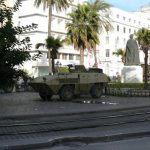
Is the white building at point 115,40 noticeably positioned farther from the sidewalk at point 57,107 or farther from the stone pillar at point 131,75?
the sidewalk at point 57,107

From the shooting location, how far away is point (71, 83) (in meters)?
25.6

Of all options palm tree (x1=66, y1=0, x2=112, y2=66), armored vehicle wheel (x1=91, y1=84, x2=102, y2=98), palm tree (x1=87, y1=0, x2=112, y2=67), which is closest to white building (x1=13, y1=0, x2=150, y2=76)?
palm tree (x1=66, y1=0, x2=112, y2=66)

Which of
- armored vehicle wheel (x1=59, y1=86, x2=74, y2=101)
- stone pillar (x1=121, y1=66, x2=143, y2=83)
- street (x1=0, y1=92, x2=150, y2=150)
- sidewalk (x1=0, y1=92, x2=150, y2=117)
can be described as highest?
stone pillar (x1=121, y1=66, x2=143, y2=83)

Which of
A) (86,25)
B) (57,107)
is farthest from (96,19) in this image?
(57,107)

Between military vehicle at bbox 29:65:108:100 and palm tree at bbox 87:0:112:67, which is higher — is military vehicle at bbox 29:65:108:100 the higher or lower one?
the lower one

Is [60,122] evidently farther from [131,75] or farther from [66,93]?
Result: [131,75]

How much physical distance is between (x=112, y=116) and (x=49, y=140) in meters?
6.62

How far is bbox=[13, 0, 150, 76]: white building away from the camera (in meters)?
81.8

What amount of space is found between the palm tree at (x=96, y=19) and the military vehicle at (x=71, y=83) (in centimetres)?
2795

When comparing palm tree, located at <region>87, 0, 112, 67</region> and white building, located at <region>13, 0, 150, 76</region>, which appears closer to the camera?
palm tree, located at <region>87, 0, 112, 67</region>

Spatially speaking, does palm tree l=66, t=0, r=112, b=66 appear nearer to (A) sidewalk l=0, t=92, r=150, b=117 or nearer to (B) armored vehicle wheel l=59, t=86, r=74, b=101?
(B) armored vehicle wheel l=59, t=86, r=74, b=101

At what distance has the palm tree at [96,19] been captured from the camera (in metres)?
56.0

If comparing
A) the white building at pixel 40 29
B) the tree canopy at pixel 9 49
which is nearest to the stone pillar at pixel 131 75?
the tree canopy at pixel 9 49

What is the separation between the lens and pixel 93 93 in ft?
90.1
